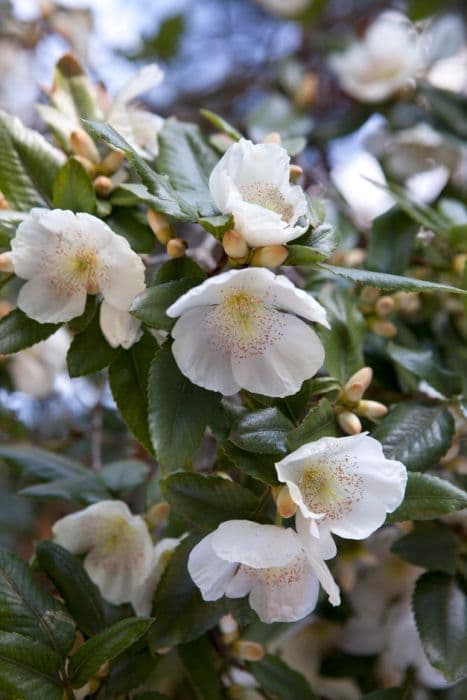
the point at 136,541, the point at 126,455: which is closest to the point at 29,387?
the point at 126,455

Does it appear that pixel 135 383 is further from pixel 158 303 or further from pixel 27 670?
pixel 27 670

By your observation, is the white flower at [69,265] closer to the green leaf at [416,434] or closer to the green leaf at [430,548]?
the green leaf at [416,434]

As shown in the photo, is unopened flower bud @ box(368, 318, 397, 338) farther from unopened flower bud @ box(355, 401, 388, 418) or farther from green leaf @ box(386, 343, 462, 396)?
unopened flower bud @ box(355, 401, 388, 418)

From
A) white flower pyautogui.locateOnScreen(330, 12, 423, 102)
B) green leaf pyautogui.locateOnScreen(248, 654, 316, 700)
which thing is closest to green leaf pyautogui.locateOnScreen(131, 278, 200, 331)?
green leaf pyautogui.locateOnScreen(248, 654, 316, 700)

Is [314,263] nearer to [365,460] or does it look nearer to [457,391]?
[365,460]

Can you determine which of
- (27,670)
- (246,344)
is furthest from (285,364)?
(27,670)

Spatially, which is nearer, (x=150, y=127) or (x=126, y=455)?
(x=150, y=127)
